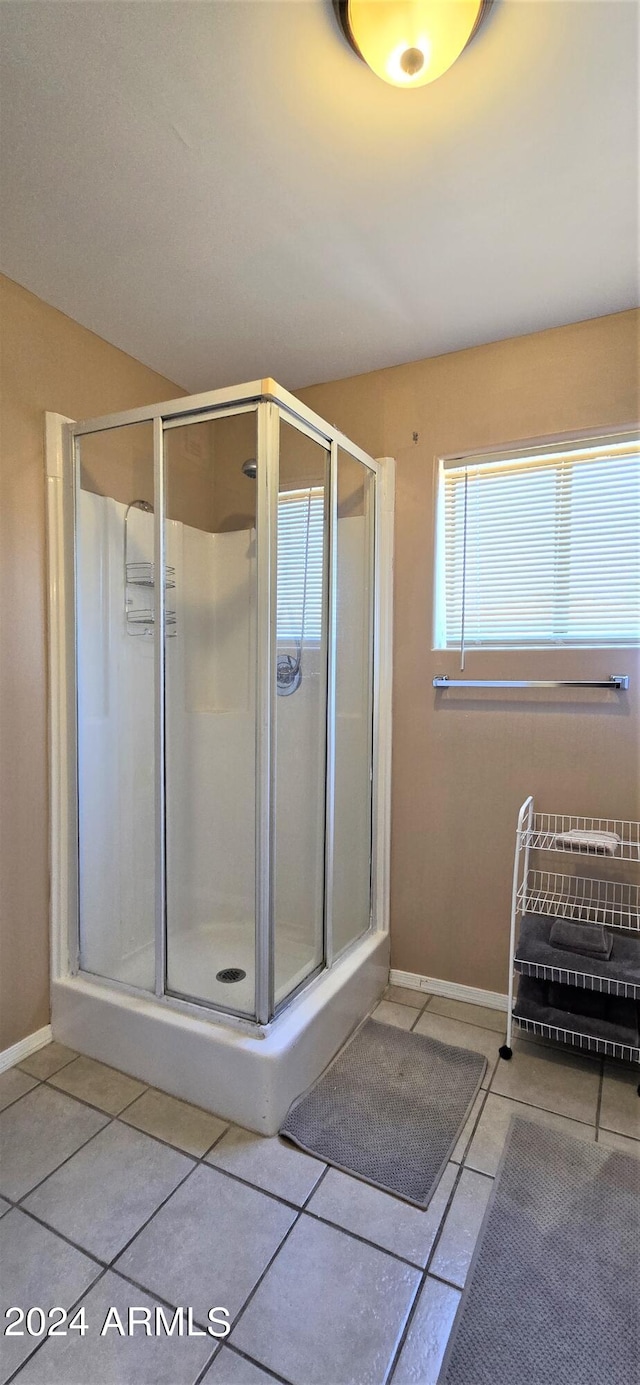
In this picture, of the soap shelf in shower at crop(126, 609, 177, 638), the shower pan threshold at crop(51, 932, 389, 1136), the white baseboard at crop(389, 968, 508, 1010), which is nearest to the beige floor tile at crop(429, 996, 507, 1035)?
the white baseboard at crop(389, 968, 508, 1010)

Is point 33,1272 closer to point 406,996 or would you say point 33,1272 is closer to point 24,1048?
point 24,1048

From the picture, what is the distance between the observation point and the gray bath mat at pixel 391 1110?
158 cm

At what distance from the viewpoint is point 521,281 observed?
1873 millimetres

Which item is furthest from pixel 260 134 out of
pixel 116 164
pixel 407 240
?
pixel 407 240

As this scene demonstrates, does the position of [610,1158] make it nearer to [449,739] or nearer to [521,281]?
[449,739]

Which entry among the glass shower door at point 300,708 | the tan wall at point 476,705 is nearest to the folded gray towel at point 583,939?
the tan wall at point 476,705

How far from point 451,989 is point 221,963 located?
941mm

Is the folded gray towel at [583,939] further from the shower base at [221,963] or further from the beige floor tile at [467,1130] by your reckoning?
the shower base at [221,963]

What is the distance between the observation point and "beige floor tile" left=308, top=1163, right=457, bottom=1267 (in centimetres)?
137

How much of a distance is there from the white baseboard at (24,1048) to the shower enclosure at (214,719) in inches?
2.1

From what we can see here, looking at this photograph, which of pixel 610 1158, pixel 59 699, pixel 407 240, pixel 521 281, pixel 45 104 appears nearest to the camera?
pixel 45 104

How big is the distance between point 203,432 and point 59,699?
39.7 inches

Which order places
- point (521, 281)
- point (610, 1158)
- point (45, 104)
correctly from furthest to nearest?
point (521, 281)
point (610, 1158)
point (45, 104)

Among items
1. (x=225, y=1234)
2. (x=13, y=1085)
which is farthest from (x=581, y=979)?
(x=13, y=1085)
